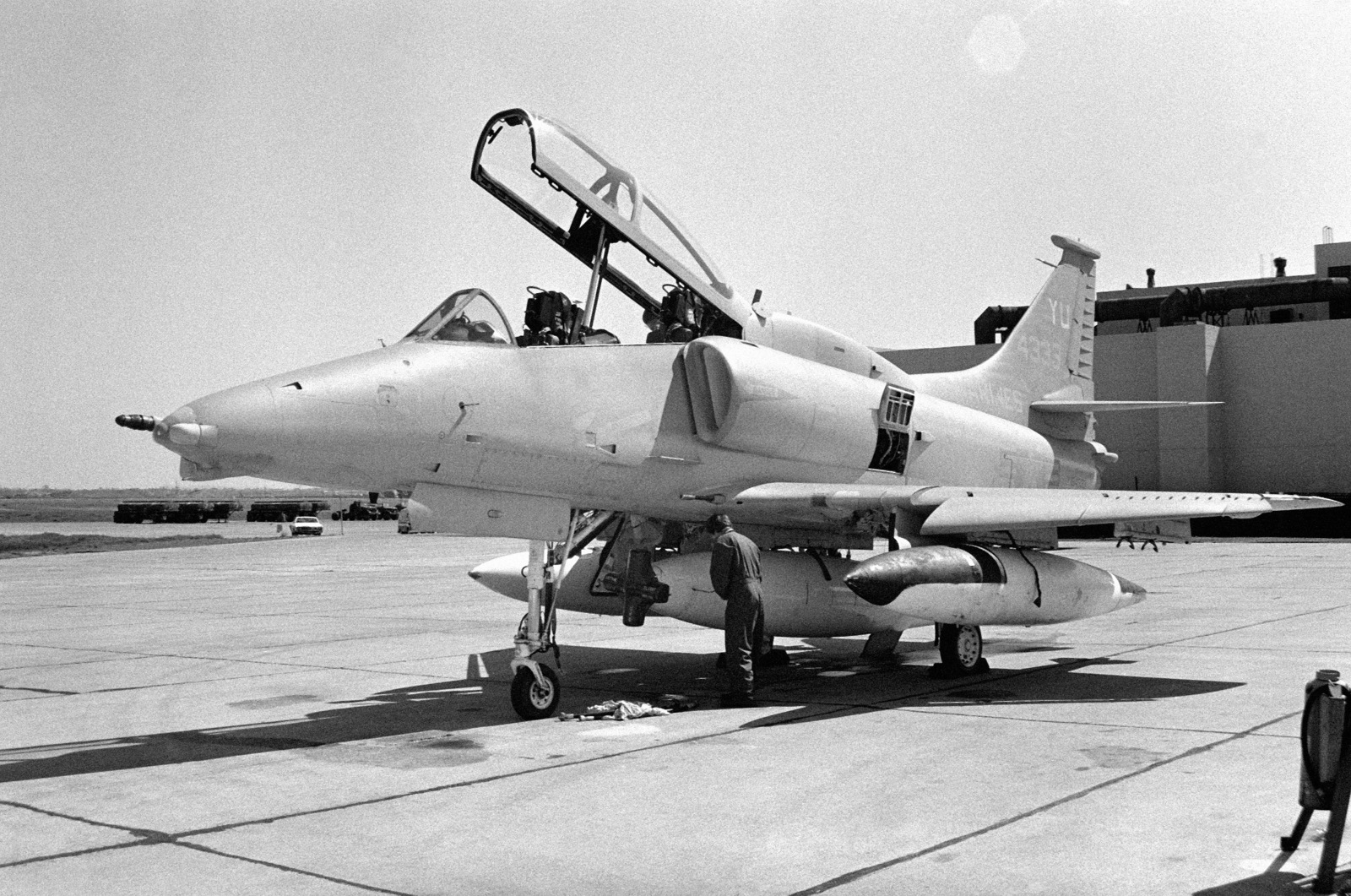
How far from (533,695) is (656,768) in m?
2.10

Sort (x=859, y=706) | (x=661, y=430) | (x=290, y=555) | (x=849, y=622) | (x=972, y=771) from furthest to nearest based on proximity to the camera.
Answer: (x=290, y=555)
(x=849, y=622)
(x=661, y=430)
(x=859, y=706)
(x=972, y=771)

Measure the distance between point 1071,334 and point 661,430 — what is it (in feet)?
24.6

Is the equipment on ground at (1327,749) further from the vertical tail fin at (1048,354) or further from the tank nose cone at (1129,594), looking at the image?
the vertical tail fin at (1048,354)

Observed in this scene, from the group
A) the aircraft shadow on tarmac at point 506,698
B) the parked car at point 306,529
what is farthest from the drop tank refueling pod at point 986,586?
the parked car at point 306,529

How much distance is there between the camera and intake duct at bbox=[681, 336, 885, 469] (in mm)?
10531

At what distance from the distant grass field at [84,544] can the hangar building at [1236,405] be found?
30.4 metres

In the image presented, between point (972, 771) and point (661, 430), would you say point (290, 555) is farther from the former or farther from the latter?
point (972, 771)

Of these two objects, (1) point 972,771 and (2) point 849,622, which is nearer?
(1) point 972,771

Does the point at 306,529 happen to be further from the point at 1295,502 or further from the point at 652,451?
the point at 1295,502

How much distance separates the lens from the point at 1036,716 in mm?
8906

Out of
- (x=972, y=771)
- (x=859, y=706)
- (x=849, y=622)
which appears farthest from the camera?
(x=849, y=622)

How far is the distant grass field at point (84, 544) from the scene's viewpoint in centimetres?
4022

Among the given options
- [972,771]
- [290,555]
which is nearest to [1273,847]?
[972,771]

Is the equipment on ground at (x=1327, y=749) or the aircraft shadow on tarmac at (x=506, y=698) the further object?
the aircraft shadow on tarmac at (x=506, y=698)
